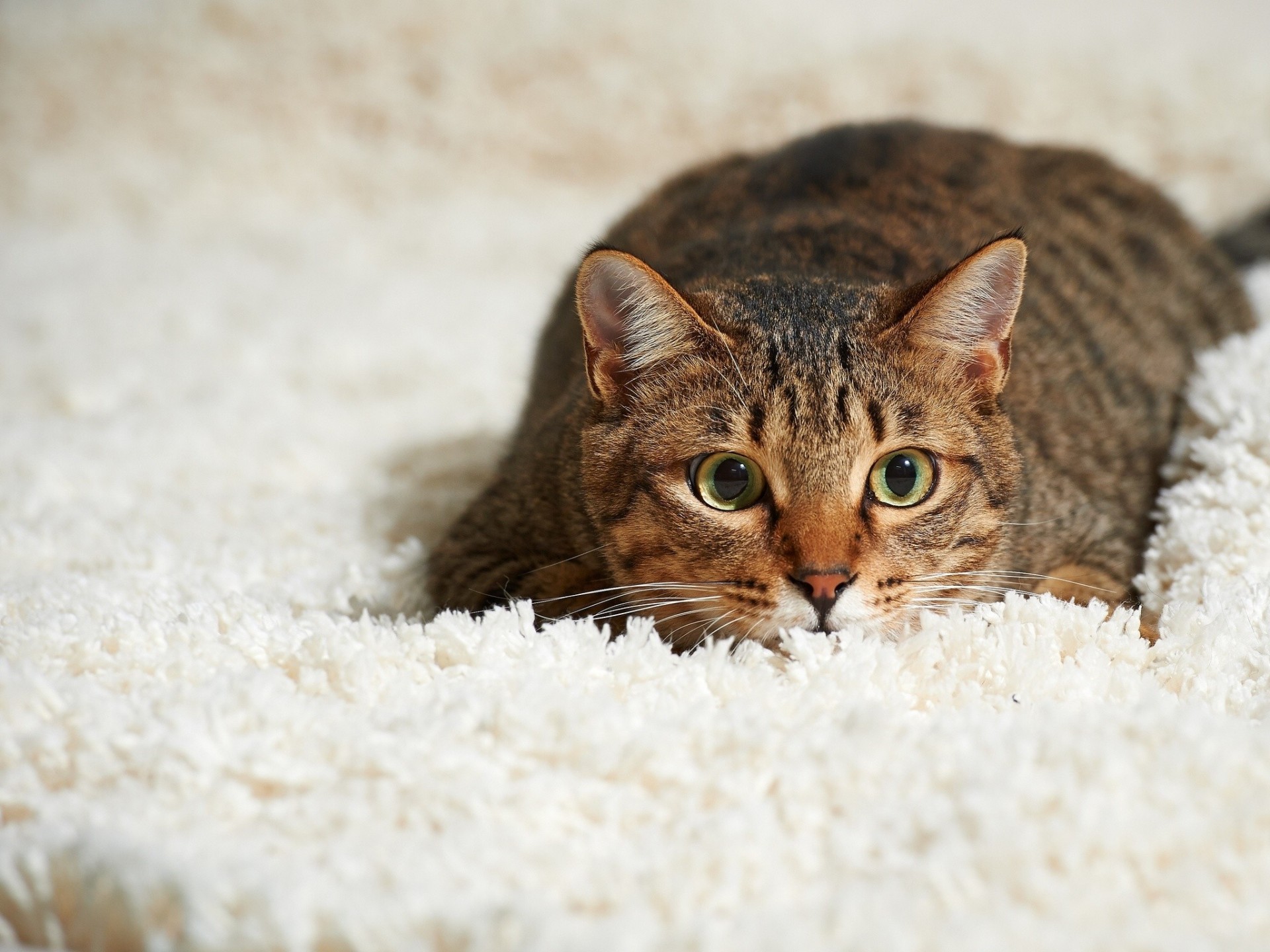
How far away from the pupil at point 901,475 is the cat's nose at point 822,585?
0.55 ft

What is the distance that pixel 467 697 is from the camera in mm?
1087

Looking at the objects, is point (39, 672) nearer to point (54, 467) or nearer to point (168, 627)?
point (168, 627)

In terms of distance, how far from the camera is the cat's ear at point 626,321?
1.36 m

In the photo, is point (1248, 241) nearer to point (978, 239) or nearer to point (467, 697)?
point (978, 239)

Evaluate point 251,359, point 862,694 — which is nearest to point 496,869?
point 862,694

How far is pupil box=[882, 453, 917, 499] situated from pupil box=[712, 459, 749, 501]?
183 mm

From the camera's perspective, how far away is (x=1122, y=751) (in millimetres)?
990

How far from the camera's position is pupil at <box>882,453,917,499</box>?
1358 millimetres

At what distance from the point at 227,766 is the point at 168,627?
36 centimetres

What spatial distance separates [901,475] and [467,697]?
25.0 inches

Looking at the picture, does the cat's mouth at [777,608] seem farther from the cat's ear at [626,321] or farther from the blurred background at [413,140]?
the blurred background at [413,140]

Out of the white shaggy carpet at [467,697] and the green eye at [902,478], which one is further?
the green eye at [902,478]

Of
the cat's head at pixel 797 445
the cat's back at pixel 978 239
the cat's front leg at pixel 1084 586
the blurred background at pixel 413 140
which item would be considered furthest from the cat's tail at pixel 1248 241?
the cat's head at pixel 797 445

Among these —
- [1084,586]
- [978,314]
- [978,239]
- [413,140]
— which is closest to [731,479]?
[978,314]
